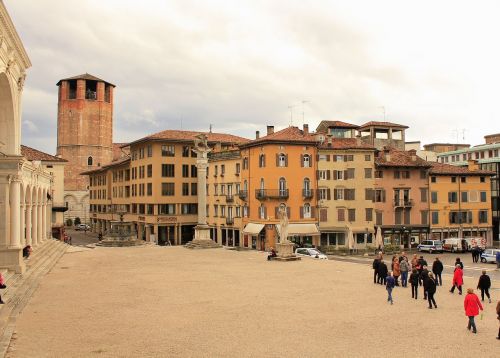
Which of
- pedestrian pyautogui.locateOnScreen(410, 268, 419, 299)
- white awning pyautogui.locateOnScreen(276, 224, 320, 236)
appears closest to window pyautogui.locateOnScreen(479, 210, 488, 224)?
white awning pyautogui.locateOnScreen(276, 224, 320, 236)

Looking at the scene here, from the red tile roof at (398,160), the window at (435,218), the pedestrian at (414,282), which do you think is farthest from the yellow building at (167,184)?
the pedestrian at (414,282)

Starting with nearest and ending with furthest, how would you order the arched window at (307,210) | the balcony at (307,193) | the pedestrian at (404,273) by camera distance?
1. the pedestrian at (404,273)
2. the balcony at (307,193)
3. the arched window at (307,210)

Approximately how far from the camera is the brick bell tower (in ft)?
334

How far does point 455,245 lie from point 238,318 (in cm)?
4416

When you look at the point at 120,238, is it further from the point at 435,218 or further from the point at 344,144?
the point at 435,218

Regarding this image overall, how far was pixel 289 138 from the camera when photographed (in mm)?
A: 54219

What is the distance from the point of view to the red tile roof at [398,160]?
5872cm

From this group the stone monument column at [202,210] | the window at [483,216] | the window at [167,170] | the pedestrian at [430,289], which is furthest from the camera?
the window at [167,170]

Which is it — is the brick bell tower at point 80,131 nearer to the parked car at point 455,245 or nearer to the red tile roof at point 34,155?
the red tile roof at point 34,155

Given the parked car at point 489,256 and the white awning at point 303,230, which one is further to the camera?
the white awning at point 303,230

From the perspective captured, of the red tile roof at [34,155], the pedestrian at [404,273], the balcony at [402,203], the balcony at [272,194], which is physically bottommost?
the pedestrian at [404,273]

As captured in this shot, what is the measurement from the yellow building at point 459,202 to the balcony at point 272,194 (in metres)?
19.3

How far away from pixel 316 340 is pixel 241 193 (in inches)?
1677

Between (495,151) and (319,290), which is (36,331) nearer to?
(319,290)
